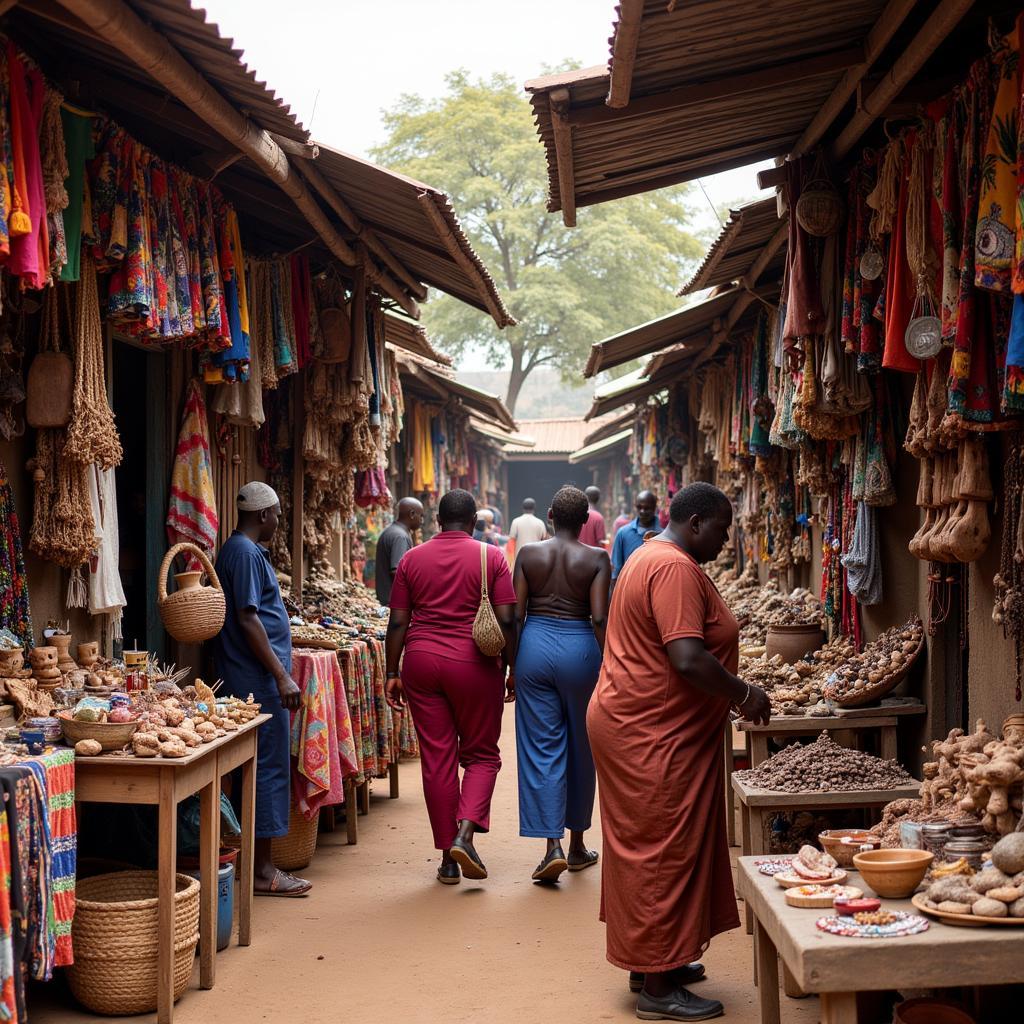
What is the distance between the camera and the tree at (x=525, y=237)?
128ft

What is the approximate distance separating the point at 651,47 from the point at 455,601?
317 cm

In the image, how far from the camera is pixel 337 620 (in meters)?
9.55

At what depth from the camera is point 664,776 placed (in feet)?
15.5

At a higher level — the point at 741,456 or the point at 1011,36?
the point at 1011,36

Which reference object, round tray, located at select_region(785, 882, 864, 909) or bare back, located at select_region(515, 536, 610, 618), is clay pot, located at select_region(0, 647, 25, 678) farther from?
round tray, located at select_region(785, 882, 864, 909)

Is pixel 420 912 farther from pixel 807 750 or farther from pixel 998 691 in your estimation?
pixel 998 691

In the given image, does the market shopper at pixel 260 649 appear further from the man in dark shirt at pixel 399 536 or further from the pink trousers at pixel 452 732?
the man in dark shirt at pixel 399 536

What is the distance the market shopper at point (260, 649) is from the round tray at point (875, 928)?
11.6 ft

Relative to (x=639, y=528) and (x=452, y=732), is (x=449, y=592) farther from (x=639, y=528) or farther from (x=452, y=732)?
(x=639, y=528)

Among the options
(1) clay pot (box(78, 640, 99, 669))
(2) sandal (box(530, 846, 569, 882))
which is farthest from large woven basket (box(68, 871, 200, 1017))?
(2) sandal (box(530, 846, 569, 882))

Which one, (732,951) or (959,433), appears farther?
(732,951)

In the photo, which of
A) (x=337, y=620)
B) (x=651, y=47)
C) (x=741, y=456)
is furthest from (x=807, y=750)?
(x=741, y=456)

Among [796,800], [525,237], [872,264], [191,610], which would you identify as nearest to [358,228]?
[191,610]

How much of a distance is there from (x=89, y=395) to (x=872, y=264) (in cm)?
357
